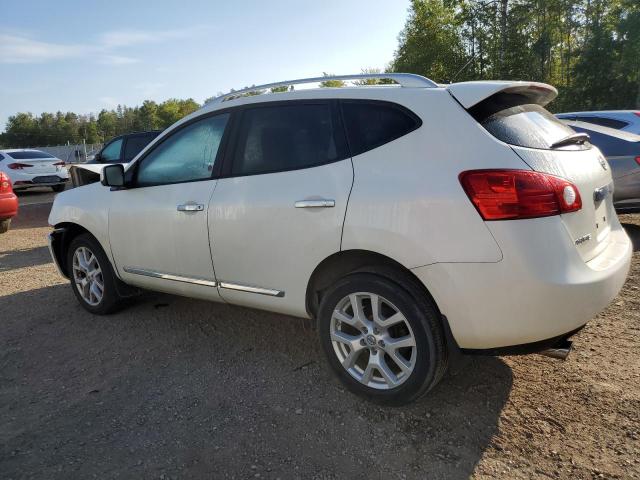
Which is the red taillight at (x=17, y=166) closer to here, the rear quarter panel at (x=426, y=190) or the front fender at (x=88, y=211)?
the front fender at (x=88, y=211)

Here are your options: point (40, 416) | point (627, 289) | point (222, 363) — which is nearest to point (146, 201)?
point (222, 363)

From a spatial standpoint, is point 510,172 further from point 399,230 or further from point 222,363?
point 222,363

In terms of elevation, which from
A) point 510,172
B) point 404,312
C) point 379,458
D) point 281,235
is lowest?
point 379,458

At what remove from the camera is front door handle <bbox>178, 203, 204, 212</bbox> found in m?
3.60

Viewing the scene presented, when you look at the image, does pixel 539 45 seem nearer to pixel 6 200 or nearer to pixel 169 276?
pixel 6 200

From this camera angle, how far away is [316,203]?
296 cm

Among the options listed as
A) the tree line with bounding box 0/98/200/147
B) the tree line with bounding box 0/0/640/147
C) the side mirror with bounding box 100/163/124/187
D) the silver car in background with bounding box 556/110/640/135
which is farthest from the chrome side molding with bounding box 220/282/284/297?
the tree line with bounding box 0/98/200/147

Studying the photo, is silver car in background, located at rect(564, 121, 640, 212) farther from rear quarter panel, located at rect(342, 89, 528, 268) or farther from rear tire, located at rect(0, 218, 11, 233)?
rear tire, located at rect(0, 218, 11, 233)

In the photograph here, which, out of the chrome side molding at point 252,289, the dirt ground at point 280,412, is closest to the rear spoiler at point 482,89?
the dirt ground at point 280,412

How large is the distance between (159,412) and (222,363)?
68 cm

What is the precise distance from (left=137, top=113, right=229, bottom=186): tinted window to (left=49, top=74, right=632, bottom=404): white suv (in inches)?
0.7

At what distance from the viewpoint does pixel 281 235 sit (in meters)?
3.15

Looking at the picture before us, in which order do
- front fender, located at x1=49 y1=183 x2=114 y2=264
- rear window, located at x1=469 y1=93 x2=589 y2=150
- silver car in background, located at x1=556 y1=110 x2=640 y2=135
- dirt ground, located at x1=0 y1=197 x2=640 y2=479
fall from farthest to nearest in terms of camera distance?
silver car in background, located at x1=556 y1=110 x2=640 y2=135, front fender, located at x1=49 y1=183 x2=114 y2=264, rear window, located at x1=469 y1=93 x2=589 y2=150, dirt ground, located at x1=0 y1=197 x2=640 y2=479

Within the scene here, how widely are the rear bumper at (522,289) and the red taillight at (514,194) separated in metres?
0.05
